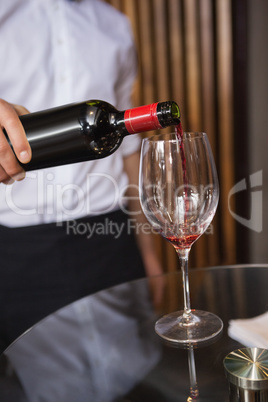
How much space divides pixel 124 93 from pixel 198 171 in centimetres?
73

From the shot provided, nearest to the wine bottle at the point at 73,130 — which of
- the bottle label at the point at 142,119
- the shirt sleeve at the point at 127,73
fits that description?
the bottle label at the point at 142,119

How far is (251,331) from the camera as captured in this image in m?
0.64

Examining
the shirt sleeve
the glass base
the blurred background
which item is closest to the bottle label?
the glass base

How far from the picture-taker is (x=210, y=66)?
2154 millimetres

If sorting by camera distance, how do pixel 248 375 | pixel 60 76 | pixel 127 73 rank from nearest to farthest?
pixel 248 375, pixel 60 76, pixel 127 73

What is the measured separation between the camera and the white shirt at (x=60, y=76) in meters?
1.10

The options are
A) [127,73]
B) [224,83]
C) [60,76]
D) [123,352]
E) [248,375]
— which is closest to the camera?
[248,375]

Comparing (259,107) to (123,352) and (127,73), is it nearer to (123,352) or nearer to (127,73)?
(127,73)

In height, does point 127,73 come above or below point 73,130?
above

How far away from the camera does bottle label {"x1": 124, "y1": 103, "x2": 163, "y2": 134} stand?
2.10 ft

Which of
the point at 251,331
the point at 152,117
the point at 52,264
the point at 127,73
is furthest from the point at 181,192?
the point at 127,73

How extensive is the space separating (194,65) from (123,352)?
1.82 meters

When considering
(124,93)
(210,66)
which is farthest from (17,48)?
(210,66)

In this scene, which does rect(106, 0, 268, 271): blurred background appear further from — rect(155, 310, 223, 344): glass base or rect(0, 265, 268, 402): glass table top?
rect(155, 310, 223, 344): glass base
